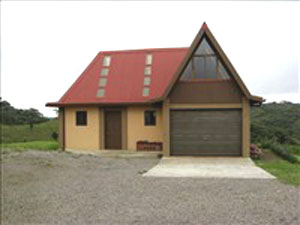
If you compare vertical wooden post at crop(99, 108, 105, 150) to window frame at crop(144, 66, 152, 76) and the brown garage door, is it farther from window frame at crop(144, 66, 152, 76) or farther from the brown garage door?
the brown garage door

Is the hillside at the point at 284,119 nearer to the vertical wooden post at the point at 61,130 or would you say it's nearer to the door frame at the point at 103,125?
the door frame at the point at 103,125

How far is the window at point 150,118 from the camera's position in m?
13.4

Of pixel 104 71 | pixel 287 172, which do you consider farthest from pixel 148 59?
pixel 287 172

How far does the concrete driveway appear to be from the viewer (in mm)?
7642

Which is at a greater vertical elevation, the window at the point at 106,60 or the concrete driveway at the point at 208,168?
the window at the point at 106,60

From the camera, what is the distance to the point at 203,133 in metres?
11.5

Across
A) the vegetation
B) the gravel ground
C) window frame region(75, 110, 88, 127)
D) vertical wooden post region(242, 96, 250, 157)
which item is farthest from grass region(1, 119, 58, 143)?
vertical wooden post region(242, 96, 250, 157)

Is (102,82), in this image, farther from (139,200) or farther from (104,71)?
(139,200)

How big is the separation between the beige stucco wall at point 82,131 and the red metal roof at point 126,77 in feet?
2.03

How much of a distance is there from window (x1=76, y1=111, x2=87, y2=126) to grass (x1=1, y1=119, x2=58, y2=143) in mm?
7407

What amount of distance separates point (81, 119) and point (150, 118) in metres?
3.61

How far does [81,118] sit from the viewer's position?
13.9m

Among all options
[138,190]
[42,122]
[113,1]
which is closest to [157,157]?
[138,190]

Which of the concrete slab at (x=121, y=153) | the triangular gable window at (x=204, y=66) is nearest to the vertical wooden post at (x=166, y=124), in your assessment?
the concrete slab at (x=121, y=153)
